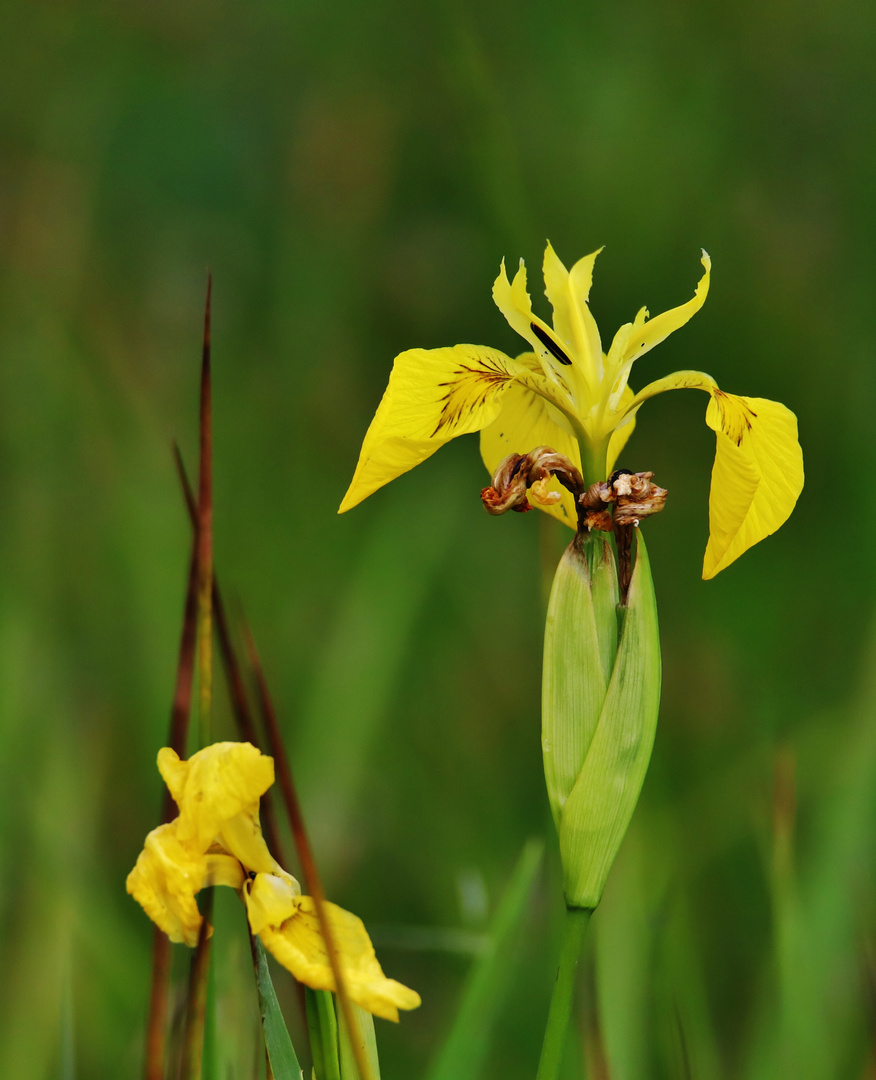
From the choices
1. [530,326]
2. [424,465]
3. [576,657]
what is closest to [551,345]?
[530,326]

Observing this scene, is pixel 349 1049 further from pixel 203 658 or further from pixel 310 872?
pixel 203 658

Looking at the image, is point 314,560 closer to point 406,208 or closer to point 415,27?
point 406,208

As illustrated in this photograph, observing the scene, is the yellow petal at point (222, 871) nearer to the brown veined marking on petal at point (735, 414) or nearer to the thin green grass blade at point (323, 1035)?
the thin green grass blade at point (323, 1035)

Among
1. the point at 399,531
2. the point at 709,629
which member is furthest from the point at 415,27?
the point at 709,629

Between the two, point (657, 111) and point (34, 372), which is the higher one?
point (657, 111)

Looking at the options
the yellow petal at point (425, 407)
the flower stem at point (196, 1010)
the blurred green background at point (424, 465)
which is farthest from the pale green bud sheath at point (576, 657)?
the blurred green background at point (424, 465)

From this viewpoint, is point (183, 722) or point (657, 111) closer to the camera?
point (183, 722)
